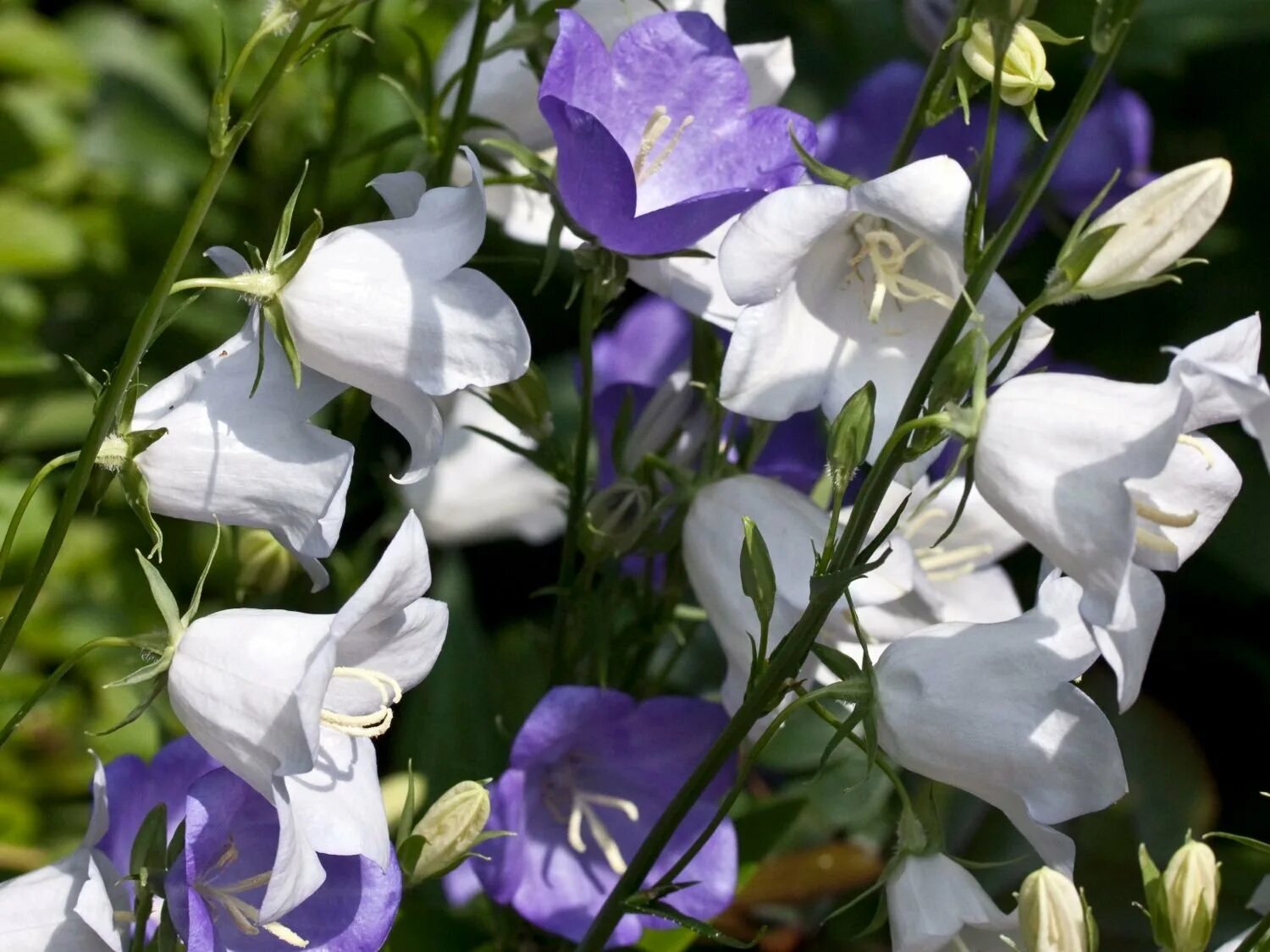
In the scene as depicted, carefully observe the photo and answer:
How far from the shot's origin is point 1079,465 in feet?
1.87

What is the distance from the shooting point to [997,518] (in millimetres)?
832

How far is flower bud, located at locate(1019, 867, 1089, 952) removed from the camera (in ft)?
1.91

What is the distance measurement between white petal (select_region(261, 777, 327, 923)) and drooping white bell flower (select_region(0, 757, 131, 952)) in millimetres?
87

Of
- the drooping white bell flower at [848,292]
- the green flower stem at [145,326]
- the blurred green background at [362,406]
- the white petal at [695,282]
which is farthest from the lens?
the blurred green background at [362,406]

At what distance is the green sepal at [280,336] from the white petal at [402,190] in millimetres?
73

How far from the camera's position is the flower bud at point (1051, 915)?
58 cm

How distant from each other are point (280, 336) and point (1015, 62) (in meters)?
0.33

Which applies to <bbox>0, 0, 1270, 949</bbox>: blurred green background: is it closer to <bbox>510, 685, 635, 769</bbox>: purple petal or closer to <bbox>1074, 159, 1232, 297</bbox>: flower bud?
<bbox>510, 685, 635, 769</bbox>: purple petal

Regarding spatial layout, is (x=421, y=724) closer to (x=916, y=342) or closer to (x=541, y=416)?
(x=541, y=416)

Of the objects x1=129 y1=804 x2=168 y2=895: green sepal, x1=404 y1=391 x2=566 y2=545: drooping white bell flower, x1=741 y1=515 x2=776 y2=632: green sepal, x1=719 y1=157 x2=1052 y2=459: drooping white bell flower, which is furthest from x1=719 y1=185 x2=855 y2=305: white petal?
x1=404 y1=391 x2=566 y2=545: drooping white bell flower

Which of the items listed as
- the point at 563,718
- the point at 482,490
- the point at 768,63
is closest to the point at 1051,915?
the point at 563,718

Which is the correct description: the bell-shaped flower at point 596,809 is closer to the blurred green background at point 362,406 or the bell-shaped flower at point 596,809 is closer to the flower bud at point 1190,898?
the blurred green background at point 362,406

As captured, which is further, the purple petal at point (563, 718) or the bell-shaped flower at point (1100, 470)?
the purple petal at point (563, 718)

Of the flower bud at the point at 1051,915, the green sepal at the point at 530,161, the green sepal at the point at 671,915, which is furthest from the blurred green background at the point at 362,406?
the flower bud at the point at 1051,915
